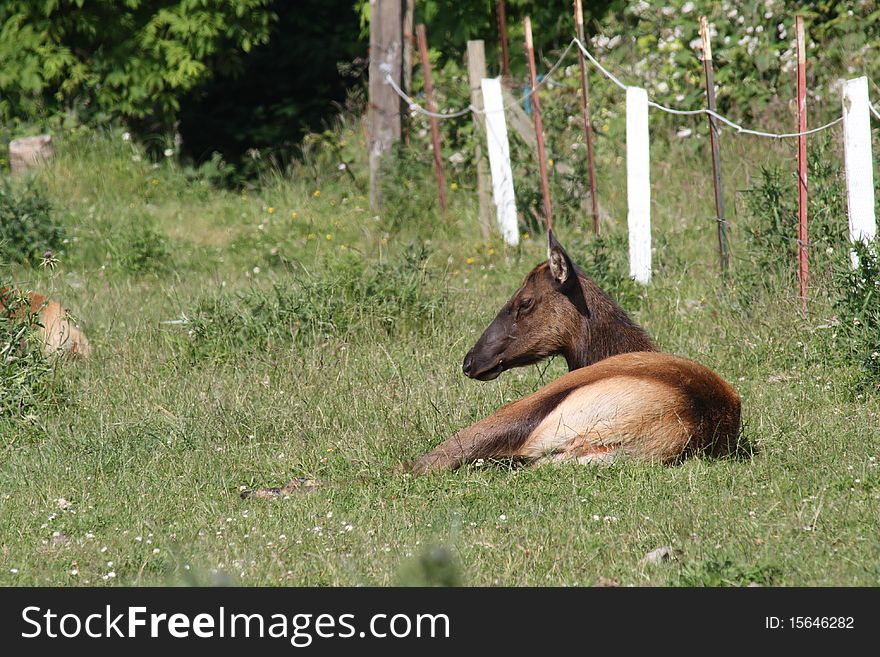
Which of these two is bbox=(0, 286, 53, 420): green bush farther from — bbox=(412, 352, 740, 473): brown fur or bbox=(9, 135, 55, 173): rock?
bbox=(9, 135, 55, 173): rock

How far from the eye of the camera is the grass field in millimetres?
4668

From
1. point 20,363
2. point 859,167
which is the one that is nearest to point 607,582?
point 859,167

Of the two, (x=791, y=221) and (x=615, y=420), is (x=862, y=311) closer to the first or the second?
(x=791, y=221)

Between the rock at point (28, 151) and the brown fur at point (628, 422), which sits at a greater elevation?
the rock at point (28, 151)

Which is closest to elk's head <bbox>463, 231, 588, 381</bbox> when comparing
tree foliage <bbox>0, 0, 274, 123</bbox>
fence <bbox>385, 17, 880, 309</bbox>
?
fence <bbox>385, 17, 880, 309</bbox>

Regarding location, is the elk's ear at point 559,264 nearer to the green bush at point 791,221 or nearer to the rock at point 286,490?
the rock at point 286,490

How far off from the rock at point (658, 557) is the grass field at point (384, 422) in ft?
0.16

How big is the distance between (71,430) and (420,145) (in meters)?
7.01

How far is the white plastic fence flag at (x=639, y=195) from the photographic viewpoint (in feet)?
30.7

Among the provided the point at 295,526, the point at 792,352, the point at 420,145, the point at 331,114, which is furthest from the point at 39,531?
the point at 331,114

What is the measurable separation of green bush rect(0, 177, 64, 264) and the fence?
3585mm

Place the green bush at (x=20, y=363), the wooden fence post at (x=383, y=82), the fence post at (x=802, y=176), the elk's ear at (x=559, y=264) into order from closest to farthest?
the elk's ear at (x=559, y=264), the green bush at (x=20, y=363), the fence post at (x=802, y=176), the wooden fence post at (x=383, y=82)

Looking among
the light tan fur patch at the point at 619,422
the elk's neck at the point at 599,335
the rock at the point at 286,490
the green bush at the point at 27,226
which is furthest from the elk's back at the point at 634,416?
the green bush at the point at 27,226

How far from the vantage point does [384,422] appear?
6543 mm
